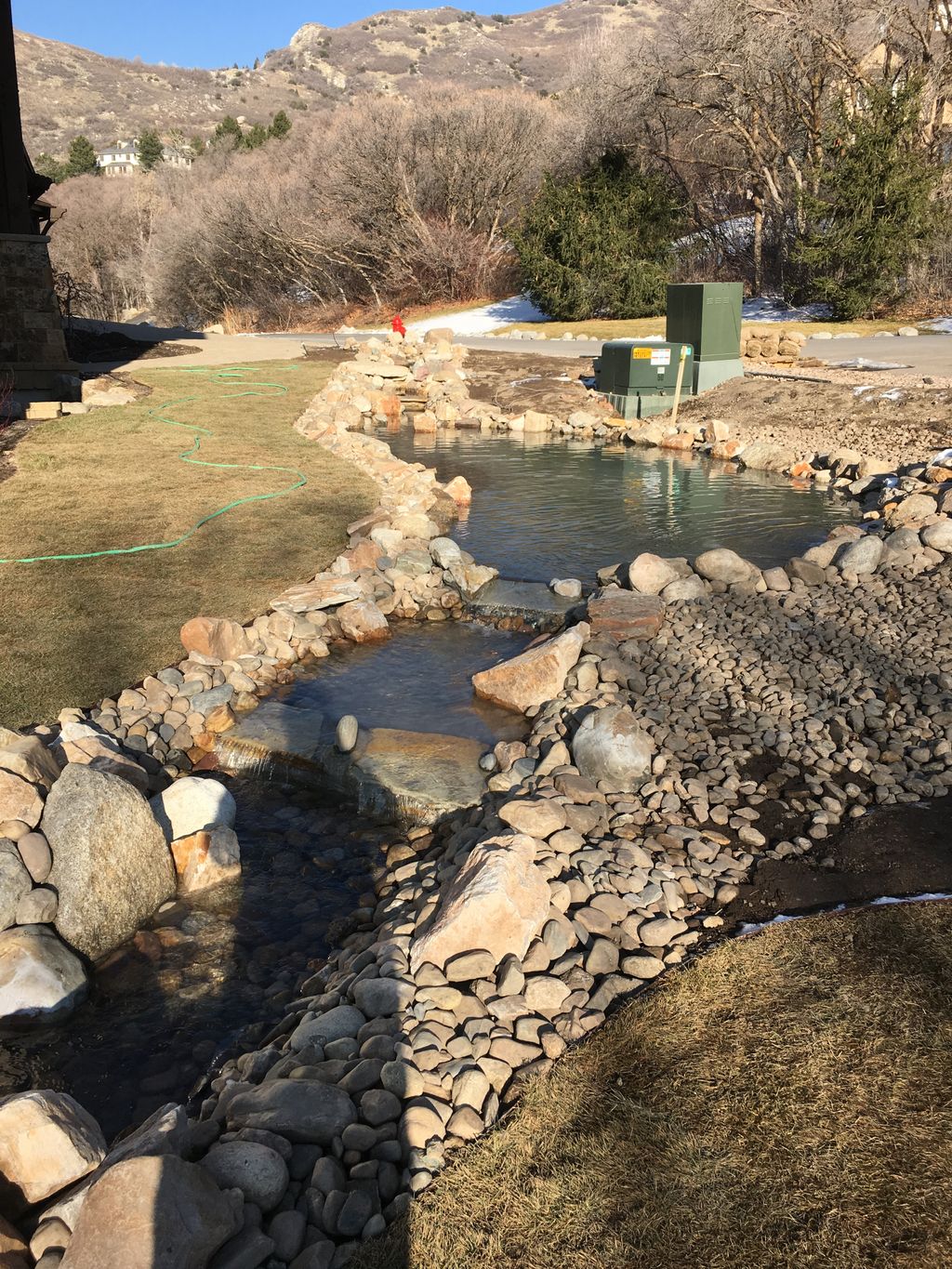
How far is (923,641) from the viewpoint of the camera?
5699 millimetres

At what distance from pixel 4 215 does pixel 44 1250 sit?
594 inches

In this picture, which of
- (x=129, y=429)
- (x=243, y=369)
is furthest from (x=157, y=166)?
(x=129, y=429)

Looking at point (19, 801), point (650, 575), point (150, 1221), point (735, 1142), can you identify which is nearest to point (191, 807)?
point (19, 801)

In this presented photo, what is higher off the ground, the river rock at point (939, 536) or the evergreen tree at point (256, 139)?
the evergreen tree at point (256, 139)

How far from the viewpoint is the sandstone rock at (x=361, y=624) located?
7.14m

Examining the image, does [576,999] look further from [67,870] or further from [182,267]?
[182,267]

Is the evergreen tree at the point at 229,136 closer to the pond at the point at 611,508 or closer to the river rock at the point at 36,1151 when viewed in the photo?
the pond at the point at 611,508

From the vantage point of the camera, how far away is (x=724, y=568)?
6.98 meters

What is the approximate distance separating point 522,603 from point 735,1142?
206 inches

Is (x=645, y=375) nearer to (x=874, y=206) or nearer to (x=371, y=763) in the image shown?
(x=874, y=206)

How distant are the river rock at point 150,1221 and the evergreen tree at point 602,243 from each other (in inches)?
1043

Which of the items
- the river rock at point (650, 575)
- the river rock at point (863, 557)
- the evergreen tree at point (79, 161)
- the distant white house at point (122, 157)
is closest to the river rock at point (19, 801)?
the river rock at point (650, 575)

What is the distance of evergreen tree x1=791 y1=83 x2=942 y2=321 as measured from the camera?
69.4 feet

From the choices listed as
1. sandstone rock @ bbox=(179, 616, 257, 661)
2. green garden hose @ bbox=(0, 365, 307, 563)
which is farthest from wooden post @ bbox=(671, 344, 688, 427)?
sandstone rock @ bbox=(179, 616, 257, 661)
